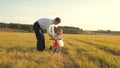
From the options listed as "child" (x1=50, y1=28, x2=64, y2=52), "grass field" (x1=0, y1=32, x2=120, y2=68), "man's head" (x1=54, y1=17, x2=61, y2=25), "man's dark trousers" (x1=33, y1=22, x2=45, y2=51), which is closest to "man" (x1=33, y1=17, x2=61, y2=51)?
"man's dark trousers" (x1=33, y1=22, x2=45, y2=51)

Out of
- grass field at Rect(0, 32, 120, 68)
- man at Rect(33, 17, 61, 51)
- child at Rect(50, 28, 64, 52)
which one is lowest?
grass field at Rect(0, 32, 120, 68)

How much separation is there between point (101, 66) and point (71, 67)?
0.97 metres

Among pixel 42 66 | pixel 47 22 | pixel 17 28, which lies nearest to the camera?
pixel 42 66

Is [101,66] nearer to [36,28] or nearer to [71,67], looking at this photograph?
[71,67]

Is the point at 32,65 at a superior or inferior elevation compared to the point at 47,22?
inferior

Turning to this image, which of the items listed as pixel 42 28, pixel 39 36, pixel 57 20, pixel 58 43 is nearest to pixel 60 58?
pixel 57 20

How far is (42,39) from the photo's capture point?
11742 mm

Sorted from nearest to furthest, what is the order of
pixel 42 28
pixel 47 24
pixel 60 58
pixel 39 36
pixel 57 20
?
1. pixel 60 58
2. pixel 57 20
3. pixel 47 24
4. pixel 39 36
5. pixel 42 28

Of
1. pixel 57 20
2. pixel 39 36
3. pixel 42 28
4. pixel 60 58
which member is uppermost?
pixel 57 20

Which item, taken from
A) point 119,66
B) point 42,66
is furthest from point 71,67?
point 119,66

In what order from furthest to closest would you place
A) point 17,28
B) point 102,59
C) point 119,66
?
point 17,28, point 102,59, point 119,66

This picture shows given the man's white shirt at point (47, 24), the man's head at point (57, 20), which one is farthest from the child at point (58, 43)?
the man's head at point (57, 20)

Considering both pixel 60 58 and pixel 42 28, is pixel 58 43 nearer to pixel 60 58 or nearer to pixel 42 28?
pixel 42 28

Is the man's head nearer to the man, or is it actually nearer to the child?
the man
